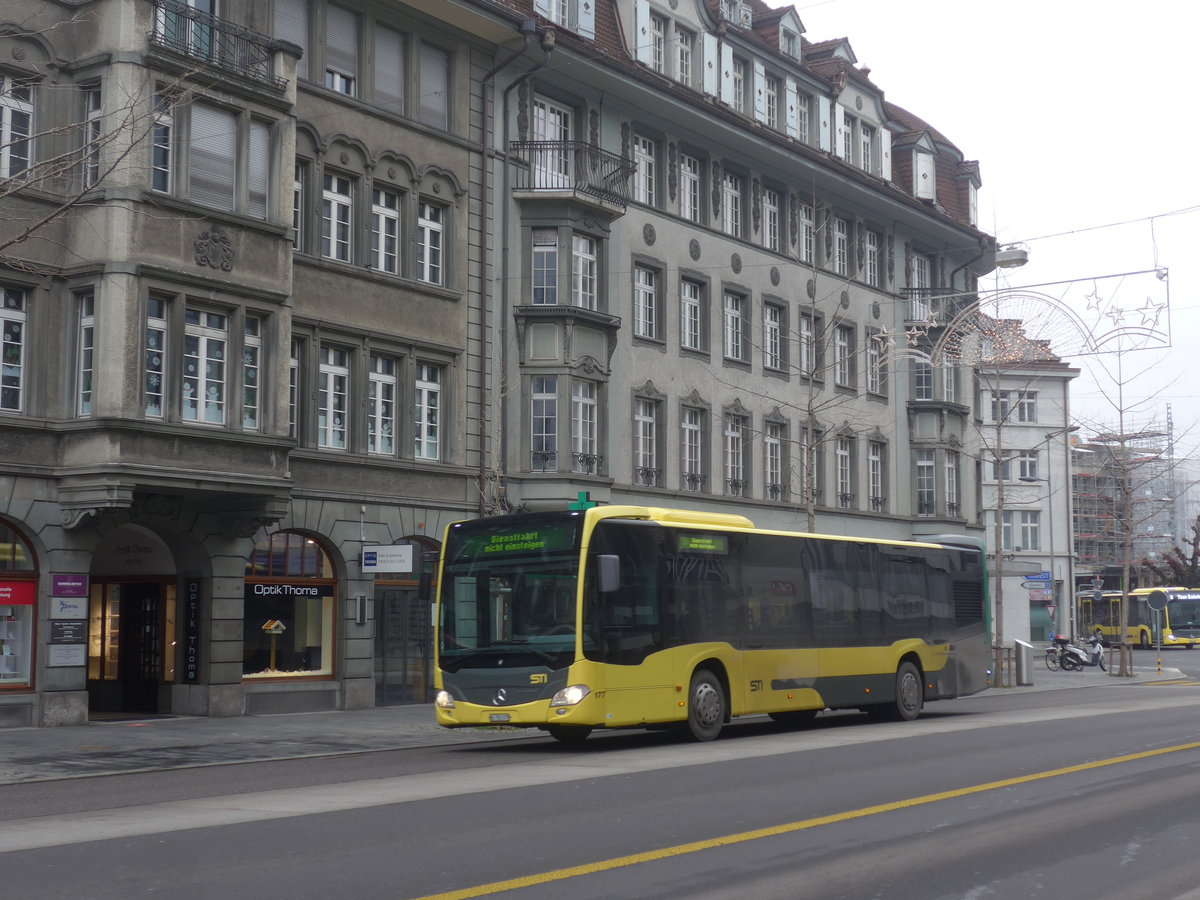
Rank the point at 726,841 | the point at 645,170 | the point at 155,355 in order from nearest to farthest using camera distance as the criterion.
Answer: the point at 726,841 < the point at 155,355 < the point at 645,170

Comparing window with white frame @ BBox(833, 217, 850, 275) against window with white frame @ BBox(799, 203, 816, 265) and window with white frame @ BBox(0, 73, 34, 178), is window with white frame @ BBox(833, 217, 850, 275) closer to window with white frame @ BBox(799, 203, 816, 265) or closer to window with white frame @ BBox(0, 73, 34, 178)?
window with white frame @ BBox(799, 203, 816, 265)

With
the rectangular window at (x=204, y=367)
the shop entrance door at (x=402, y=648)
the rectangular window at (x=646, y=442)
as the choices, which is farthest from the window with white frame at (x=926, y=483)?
the rectangular window at (x=204, y=367)

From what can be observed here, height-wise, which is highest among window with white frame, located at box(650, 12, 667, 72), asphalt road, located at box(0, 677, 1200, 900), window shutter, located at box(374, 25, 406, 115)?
window with white frame, located at box(650, 12, 667, 72)

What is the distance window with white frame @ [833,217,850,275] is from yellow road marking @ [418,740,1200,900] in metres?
29.4

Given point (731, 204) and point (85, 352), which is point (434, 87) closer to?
point (85, 352)

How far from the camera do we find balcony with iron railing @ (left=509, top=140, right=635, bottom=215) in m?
32.1

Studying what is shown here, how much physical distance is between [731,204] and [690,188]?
6.21 feet

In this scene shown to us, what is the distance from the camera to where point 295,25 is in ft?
89.8

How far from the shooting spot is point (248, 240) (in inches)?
977

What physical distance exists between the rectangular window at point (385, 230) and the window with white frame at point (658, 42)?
31.6 feet

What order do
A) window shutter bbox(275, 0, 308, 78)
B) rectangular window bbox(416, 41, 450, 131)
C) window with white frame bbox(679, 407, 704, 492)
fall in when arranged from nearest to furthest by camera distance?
window shutter bbox(275, 0, 308, 78), rectangular window bbox(416, 41, 450, 131), window with white frame bbox(679, 407, 704, 492)

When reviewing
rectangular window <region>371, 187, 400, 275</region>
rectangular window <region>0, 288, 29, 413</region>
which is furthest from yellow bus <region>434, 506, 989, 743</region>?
rectangular window <region>371, 187, 400, 275</region>

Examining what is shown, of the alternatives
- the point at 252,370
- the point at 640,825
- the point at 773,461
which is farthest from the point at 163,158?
the point at 773,461

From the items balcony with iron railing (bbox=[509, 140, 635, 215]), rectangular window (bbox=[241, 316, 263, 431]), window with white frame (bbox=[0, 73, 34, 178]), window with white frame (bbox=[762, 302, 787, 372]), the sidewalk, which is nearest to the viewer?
the sidewalk
